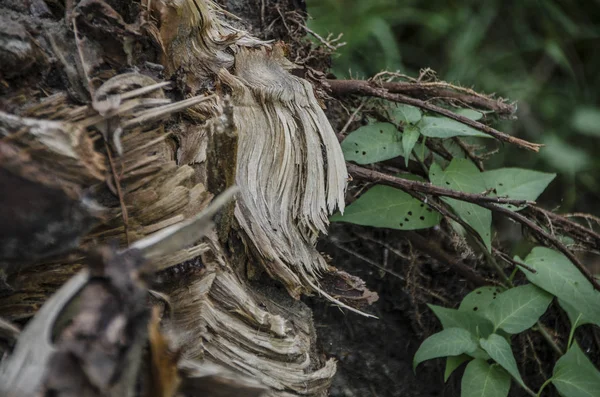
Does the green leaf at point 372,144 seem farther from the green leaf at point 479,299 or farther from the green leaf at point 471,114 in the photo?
the green leaf at point 479,299

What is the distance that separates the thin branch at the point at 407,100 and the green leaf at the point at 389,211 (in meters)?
0.17

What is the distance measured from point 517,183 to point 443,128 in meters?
0.22

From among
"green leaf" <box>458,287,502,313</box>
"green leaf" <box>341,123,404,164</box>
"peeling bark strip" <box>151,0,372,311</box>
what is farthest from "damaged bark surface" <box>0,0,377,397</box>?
"green leaf" <box>458,287,502,313</box>

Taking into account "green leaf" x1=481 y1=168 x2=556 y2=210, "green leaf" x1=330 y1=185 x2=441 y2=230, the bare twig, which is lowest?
"green leaf" x1=481 y1=168 x2=556 y2=210

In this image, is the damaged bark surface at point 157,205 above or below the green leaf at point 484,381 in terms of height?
above

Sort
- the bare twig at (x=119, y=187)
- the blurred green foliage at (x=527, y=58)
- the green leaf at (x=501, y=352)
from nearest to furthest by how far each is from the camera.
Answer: the bare twig at (x=119, y=187) → the green leaf at (x=501, y=352) → the blurred green foliage at (x=527, y=58)

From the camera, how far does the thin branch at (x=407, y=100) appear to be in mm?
1096

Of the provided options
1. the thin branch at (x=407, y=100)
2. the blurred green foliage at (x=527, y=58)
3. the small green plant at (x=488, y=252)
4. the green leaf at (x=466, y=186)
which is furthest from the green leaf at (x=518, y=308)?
the blurred green foliage at (x=527, y=58)

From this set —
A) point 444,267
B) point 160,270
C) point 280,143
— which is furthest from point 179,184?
point 444,267

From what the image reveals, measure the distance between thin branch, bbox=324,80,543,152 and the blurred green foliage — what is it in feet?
4.55

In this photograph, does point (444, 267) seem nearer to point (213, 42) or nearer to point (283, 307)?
point (283, 307)

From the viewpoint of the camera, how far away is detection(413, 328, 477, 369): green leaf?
1.09 metres

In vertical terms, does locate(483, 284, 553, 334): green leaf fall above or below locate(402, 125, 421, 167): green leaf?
below

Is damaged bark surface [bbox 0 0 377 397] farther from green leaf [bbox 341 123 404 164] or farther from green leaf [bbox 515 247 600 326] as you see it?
green leaf [bbox 515 247 600 326]
